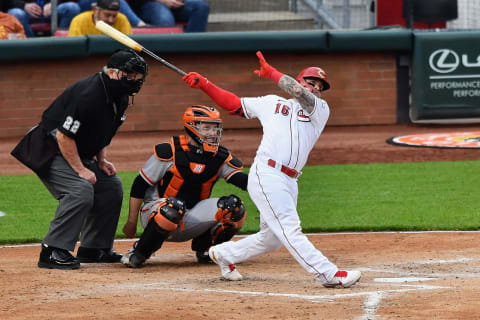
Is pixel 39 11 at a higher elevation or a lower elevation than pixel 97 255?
higher

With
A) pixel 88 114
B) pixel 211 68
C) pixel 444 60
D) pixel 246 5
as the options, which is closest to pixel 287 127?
pixel 88 114

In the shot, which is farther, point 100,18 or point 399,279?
point 100,18

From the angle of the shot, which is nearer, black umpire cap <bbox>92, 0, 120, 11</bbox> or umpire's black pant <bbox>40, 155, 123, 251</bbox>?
umpire's black pant <bbox>40, 155, 123, 251</bbox>

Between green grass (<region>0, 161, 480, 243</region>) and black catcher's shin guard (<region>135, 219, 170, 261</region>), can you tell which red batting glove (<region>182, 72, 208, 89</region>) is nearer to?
black catcher's shin guard (<region>135, 219, 170, 261</region>)

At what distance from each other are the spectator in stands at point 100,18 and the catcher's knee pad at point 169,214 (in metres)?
7.47

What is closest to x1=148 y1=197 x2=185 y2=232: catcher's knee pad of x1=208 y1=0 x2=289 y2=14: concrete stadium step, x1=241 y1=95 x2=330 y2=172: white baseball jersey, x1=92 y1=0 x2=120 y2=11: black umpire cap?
x1=241 y1=95 x2=330 y2=172: white baseball jersey

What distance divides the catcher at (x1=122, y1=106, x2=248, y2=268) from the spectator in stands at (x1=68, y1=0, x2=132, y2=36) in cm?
698

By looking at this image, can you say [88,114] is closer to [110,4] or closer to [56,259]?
[56,259]

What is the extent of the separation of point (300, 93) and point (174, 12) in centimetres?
1034

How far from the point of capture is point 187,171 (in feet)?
21.7

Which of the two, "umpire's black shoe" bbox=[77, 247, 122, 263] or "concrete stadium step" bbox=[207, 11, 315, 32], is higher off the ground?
"concrete stadium step" bbox=[207, 11, 315, 32]

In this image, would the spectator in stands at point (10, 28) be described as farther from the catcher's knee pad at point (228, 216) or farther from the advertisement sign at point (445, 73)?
the catcher's knee pad at point (228, 216)

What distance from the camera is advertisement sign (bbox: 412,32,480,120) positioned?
15.0 m

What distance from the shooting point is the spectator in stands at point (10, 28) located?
14250mm
